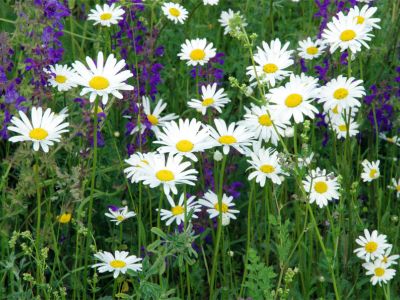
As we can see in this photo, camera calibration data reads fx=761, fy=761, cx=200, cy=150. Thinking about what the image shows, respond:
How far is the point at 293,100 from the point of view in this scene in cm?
250

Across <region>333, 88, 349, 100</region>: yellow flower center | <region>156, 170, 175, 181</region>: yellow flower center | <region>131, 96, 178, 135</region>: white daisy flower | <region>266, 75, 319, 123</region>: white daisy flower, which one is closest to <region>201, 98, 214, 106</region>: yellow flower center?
<region>131, 96, 178, 135</region>: white daisy flower

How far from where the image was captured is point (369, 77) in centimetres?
395

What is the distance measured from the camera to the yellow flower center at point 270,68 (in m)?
2.80

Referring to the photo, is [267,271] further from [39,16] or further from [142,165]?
[39,16]

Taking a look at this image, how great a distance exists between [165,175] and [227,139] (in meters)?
0.33

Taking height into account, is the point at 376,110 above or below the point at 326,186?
above

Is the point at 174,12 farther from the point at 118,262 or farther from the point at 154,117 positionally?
the point at 118,262

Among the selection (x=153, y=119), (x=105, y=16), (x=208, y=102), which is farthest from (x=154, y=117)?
(x=105, y=16)

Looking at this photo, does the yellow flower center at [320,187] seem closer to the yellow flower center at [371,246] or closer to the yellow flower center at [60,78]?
the yellow flower center at [371,246]

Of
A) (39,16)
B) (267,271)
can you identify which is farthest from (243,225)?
(39,16)

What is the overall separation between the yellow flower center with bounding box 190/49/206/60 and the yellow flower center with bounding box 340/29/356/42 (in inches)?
28.1

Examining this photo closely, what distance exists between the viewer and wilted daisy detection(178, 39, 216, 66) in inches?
128

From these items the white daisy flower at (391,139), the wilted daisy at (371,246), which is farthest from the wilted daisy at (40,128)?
the white daisy flower at (391,139)

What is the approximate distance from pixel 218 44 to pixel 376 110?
0.96 meters
